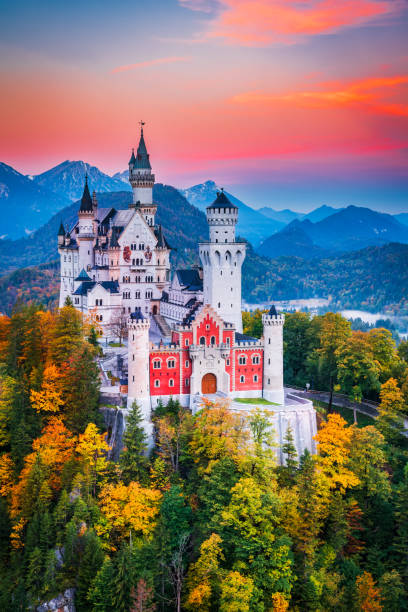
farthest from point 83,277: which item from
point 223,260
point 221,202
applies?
point 221,202

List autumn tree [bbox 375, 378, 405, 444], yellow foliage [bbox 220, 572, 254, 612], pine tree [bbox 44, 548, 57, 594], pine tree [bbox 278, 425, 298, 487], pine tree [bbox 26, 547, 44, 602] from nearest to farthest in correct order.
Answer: yellow foliage [bbox 220, 572, 254, 612] → pine tree [bbox 44, 548, 57, 594] → pine tree [bbox 26, 547, 44, 602] → pine tree [bbox 278, 425, 298, 487] → autumn tree [bbox 375, 378, 405, 444]

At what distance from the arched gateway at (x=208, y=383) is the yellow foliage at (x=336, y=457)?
35.1 ft

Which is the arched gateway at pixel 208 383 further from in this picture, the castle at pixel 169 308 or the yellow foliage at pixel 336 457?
the yellow foliage at pixel 336 457

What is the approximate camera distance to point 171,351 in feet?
181

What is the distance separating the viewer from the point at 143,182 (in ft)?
281

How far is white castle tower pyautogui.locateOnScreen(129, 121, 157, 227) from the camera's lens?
85625mm

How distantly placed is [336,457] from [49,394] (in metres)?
24.8

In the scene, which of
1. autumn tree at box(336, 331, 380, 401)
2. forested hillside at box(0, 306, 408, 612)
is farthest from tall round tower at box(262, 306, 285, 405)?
autumn tree at box(336, 331, 380, 401)

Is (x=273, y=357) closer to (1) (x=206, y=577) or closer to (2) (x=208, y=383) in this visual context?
(2) (x=208, y=383)

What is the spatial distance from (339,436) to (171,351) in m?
15.9

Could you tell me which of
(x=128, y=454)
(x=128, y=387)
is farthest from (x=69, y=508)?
(x=128, y=387)

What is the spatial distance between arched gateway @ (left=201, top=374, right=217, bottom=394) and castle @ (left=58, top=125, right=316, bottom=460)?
9 cm

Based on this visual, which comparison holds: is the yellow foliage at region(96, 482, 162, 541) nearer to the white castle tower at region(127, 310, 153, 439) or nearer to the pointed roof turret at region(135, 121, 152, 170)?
the white castle tower at region(127, 310, 153, 439)

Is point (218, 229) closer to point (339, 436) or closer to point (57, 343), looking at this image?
point (57, 343)
